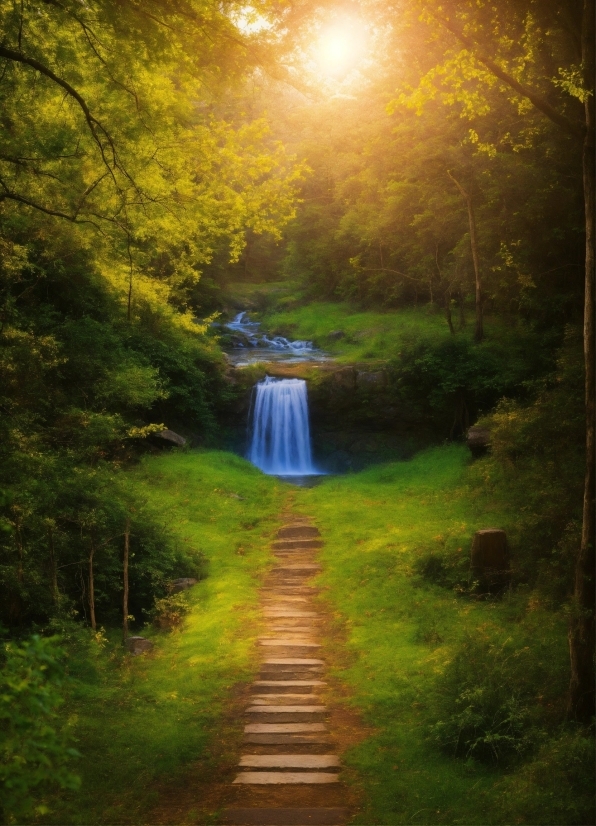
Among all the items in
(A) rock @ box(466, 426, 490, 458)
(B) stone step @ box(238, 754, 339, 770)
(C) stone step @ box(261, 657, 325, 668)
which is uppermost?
(A) rock @ box(466, 426, 490, 458)

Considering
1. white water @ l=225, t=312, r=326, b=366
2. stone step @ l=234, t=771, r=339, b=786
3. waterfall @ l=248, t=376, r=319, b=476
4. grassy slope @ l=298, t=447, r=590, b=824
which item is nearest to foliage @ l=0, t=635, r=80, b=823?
stone step @ l=234, t=771, r=339, b=786

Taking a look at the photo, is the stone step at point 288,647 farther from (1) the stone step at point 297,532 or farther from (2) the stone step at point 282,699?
(1) the stone step at point 297,532

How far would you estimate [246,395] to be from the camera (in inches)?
990

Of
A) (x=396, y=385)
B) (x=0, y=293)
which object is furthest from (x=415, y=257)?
(x=0, y=293)

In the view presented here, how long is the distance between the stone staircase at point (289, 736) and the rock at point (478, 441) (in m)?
8.26

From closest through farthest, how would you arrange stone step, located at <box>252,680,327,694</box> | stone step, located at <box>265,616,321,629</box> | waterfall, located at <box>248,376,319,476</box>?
1. stone step, located at <box>252,680,327,694</box>
2. stone step, located at <box>265,616,321,629</box>
3. waterfall, located at <box>248,376,319,476</box>

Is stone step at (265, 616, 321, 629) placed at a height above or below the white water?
below

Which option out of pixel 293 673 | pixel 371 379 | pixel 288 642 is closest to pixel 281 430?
pixel 371 379

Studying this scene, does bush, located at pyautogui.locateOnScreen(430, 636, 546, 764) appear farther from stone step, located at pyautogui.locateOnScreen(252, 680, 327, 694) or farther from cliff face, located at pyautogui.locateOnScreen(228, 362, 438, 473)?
cliff face, located at pyautogui.locateOnScreen(228, 362, 438, 473)

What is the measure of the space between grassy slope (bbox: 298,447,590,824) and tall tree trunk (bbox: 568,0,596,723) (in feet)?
1.71

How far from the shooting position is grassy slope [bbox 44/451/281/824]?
20.0ft

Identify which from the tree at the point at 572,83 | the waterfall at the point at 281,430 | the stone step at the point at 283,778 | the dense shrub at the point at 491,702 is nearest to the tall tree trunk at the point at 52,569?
the stone step at the point at 283,778

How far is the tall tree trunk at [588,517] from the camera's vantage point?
6.12 meters

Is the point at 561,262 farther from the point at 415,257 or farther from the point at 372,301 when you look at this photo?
the point at 372,301
